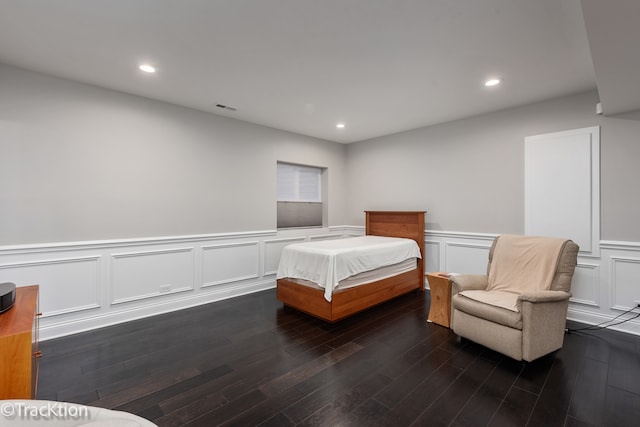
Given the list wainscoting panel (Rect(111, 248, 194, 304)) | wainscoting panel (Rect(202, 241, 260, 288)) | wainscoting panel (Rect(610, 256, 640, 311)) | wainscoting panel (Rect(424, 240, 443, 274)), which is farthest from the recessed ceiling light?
wainscoting panel (Rect(610, 256, 640, 311))

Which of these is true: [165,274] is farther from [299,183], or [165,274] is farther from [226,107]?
[299,183]

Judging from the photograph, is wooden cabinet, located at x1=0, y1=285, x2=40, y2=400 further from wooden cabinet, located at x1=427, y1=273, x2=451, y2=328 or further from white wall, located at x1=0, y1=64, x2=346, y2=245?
wooden cabinet, located at x1=427, y1=273, x2=451, y2=328

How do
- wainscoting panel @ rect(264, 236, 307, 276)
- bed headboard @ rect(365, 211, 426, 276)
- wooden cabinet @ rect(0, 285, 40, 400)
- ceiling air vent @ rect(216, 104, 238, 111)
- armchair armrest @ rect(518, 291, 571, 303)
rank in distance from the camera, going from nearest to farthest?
wooden cabinet @ rect(0, 285, 40, 400) < armchair armrest @ rect(518, 291, 571, 303) < ceiling air vent @ rect(216, 104, 238, 111) < bed headboard @ rect(365, 211, 426, 276) < wainscoting panel @ rect(264, 236, 307, 276)

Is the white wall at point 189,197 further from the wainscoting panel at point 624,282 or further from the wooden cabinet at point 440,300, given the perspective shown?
the wooden cabinet at point 440,300

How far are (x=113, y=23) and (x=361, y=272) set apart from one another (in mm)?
3161

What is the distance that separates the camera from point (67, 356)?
2494mm

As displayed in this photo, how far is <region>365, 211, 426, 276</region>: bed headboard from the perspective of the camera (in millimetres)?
4406

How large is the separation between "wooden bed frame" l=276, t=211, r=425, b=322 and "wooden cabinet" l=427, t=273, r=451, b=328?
67cm

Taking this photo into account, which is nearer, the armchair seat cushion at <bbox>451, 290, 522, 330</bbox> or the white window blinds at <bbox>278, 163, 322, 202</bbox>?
the armchair seat cushion at <bbox>451, 290, 522, 330</bbox>

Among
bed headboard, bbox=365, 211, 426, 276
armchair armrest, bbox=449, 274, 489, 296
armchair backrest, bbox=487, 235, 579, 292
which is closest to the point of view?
armchair backrest, bbox=487, 235, 579, 292

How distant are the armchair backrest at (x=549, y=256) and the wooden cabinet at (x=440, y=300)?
1.51ft

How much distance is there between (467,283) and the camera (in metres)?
2.94

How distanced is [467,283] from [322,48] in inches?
103

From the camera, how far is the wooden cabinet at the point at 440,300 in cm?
311
